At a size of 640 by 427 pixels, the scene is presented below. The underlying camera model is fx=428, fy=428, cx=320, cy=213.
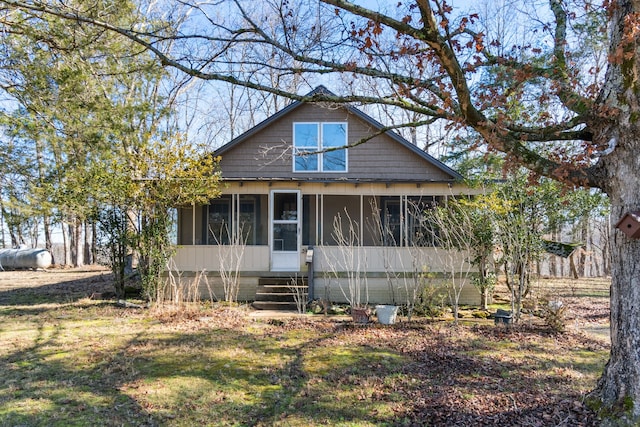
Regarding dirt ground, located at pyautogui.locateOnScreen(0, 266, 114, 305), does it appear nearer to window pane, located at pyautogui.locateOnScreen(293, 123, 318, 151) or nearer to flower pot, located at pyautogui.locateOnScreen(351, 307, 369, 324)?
window pane, located at pyautogui.locateOnScreen(293, 123, 318, 151)

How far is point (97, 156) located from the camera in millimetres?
10289

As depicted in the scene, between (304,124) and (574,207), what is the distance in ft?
27.5

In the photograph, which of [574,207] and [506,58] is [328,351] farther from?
[574,207]

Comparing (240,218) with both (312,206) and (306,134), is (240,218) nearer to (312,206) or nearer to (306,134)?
(312,206)

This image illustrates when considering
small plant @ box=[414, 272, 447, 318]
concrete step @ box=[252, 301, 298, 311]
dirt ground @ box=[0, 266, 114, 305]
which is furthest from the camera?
dirt ground @ box=[0, 266, 114, 305]

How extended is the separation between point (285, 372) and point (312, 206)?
8324mm

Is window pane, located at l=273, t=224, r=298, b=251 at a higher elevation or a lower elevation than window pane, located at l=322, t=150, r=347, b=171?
lower

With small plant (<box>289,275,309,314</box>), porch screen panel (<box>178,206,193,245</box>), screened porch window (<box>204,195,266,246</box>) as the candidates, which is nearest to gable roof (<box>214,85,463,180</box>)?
screened porch window (<box>204,195,266,246</box>)

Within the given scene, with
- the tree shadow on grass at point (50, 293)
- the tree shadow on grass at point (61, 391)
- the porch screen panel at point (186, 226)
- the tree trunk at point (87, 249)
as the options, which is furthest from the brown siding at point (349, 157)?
the tree trunk at point (87, 249)

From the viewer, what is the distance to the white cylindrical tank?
23.6 meters

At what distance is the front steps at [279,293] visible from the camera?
1072 centimetres

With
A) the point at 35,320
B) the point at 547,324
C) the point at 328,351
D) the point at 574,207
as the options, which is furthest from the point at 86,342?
the point at 574,207

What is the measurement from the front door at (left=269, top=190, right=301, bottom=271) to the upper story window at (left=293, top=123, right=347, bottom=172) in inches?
62.3

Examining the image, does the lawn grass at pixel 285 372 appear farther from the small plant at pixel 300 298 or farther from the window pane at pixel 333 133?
the window pane at pixel 333 133
